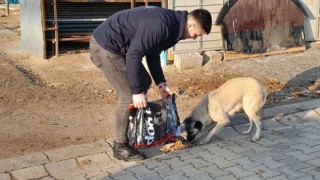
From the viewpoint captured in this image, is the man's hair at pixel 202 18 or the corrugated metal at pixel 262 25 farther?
the corrugated metal at pixel 262 25

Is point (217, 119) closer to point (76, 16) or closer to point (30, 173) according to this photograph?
point (30, 173)

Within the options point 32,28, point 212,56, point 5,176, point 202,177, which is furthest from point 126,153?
point 32,28

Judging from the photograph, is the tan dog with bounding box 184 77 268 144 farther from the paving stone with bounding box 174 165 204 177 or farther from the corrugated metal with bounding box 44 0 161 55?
the corrugated metal with bounding box 44 0 161 55

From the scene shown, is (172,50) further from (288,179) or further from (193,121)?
(288,179)

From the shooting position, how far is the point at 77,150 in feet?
18.4

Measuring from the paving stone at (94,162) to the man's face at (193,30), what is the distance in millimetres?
1626

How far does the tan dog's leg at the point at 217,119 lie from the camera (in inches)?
231

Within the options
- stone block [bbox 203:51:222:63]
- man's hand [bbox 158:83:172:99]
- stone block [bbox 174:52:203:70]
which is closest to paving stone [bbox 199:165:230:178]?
man's hand [bbox 158:83:172:99]

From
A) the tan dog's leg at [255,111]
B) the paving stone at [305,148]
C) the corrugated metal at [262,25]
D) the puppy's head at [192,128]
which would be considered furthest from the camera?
the corrugated metal at [262,25]

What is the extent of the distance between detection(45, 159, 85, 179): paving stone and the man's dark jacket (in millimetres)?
1078

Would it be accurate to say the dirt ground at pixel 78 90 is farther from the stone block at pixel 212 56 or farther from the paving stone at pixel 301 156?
the paving stone at pixel 301 156

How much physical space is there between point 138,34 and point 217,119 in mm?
1798

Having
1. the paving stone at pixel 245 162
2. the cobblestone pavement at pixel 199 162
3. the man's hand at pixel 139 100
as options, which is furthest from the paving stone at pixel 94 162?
the paving stone at pixel 245 162

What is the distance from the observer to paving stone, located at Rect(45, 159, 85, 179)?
504 cm
